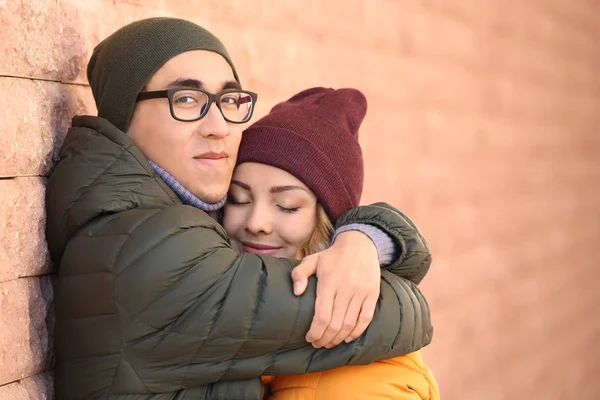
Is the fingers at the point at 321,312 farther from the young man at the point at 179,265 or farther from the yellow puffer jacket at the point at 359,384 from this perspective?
the yellow puffer jacket at the point at 359,384

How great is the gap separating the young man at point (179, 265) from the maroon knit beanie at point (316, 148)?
15cm

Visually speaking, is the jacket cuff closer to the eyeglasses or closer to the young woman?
the young woman

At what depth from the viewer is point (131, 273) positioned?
3.78 feet

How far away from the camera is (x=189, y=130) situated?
1.36 m

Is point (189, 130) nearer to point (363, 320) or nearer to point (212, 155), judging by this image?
point (212, 155)

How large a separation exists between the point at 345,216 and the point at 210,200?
10.2 inches

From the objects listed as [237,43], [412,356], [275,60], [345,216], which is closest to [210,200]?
[345,216]

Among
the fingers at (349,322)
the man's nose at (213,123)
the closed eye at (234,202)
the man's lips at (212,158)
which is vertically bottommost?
the fingers at (349,322)

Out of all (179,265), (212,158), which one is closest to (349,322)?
(179,265)

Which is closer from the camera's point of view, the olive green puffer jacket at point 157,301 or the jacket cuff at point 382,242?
the olive green puffer jacket at point 157,301

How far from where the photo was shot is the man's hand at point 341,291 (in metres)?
1.22

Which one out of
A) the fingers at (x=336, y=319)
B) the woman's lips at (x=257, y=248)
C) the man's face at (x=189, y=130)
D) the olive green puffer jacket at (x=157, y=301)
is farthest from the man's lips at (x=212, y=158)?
the fingers at (x=336, y=319)

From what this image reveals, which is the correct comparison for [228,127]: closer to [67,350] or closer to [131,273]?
[131,273]

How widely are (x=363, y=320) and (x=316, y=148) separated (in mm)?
448
